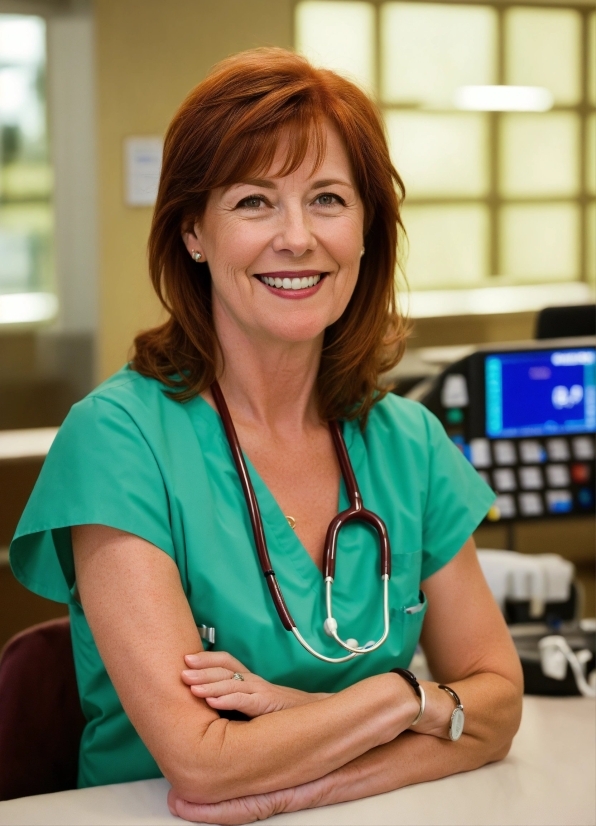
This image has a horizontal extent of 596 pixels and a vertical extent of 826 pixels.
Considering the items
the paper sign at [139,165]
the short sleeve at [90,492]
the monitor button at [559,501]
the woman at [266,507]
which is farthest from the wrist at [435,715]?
the paper sign at [139,165]

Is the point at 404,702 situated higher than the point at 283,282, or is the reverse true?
the point at 283,282

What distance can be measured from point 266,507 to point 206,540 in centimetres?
11

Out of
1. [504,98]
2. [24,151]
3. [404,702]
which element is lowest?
[404,702]

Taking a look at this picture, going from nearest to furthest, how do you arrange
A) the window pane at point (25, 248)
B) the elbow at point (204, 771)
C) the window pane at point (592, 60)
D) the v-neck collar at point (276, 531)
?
the elbow at point (204, 771) < the v-neck collar at point (276, 531) < the window pane at point (25, 248) < the window pane at point (592, 60)

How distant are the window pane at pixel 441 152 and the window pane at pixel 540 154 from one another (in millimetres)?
119

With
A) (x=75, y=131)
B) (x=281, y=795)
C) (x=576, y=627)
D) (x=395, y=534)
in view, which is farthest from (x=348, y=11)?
(x=281, y=795)

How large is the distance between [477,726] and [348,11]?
3816 mm

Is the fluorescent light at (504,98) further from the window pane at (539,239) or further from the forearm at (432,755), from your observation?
the forearm at (432,755)

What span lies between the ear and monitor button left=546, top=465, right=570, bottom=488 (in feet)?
3.91

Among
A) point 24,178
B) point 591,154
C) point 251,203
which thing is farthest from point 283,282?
point 591,154

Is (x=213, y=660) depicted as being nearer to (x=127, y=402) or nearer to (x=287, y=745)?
(x=287, y=745)

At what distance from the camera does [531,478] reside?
2.29 metres

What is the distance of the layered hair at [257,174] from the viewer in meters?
1.27

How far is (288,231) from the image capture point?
1.29 meters
